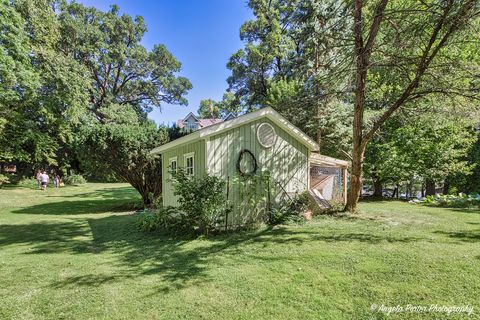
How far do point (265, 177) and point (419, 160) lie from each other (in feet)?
32.9

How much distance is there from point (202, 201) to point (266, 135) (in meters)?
2.88

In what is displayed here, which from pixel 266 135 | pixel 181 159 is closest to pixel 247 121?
pixel 266 135

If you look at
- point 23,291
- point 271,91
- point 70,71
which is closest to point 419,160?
point 271,91

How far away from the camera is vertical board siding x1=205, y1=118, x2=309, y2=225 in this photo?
7455mm

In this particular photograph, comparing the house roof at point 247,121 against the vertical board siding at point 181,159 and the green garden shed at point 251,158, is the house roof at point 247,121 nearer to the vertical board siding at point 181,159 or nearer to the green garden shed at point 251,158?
the green garden shed at point 251,158

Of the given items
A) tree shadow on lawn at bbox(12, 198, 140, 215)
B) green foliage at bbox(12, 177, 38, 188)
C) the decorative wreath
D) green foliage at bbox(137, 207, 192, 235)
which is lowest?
tree shadow on lawn at bbox(12, 198, 140, 215)

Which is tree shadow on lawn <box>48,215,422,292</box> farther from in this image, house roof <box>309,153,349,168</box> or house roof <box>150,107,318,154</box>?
house roof <box>309,153,349,168</box>

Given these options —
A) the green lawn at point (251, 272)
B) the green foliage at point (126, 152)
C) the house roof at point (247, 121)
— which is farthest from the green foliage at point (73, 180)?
the house roof at point (247, 121)

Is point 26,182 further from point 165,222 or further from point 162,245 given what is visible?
point 162,245

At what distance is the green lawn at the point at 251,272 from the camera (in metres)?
3.31

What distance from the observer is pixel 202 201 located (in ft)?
21.8

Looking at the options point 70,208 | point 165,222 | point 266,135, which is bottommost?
point 70,208

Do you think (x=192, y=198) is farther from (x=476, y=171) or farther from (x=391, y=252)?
(x=476, y=171)

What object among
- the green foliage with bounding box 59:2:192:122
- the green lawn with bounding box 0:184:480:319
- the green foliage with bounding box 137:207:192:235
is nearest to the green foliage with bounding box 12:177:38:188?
the green foliage with bounding box 59:2:192:122
